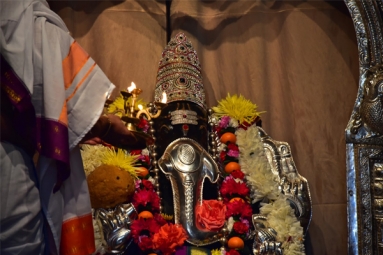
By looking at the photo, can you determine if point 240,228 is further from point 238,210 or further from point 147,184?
point 147,184

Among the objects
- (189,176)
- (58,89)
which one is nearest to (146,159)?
(189,176)

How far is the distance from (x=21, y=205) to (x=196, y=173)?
1450 millimetres

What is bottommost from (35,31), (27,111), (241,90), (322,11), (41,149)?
(41,149)

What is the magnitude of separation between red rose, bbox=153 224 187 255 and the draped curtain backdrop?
1.02 meters

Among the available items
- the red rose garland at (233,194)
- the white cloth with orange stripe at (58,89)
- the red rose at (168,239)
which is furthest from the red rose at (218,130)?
the white cloth with orange stripe at (58,89)

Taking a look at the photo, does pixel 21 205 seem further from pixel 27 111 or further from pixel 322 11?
pixel 322 11

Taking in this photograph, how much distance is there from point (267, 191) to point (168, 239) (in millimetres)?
600

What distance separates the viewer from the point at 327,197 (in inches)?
137

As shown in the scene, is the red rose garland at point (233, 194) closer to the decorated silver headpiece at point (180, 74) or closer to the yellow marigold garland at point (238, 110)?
the yellow marigold garland at point (238, 110)

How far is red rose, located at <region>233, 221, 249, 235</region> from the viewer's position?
2.83m

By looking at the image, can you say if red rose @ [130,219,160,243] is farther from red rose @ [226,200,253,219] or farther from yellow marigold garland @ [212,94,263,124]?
yellow marigold garland @ [212,94,263,124]

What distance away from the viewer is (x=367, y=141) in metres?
3.29

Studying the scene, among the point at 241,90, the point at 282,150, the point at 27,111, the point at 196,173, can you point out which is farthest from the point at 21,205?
the point at 241,90

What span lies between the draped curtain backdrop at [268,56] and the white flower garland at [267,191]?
453 millimetres
